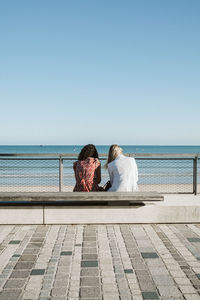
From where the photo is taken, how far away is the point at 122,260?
4.01m

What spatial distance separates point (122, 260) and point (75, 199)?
161cm

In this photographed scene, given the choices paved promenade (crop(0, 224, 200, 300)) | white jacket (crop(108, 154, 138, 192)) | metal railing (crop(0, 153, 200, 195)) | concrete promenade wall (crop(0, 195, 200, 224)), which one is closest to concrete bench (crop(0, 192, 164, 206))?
concrete promenade wall (crop(0, 195, 200, 224))

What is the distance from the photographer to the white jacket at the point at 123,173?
5676 mm

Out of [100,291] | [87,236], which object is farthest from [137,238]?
[100,291]

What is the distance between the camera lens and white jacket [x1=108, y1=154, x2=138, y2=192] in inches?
223

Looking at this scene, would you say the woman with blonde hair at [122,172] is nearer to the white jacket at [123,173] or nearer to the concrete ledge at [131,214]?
the white jacket at [123,173]

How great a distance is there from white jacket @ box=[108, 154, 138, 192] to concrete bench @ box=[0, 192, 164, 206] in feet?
0.84

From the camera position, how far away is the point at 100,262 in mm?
3943

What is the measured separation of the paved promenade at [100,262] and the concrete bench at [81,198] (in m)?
0.39

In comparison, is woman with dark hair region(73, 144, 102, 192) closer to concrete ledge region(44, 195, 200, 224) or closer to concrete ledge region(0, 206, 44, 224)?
concrete ledge region(44, 195, 200, 224)

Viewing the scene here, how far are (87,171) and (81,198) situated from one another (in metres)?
0.57

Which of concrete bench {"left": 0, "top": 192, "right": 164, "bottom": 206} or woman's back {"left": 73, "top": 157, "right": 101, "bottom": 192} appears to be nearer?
concrete bench {"left": 0, "top": 192, "right": 164, "bottom": 206}

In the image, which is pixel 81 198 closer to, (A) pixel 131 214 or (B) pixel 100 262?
A: (A) pixel 131 214

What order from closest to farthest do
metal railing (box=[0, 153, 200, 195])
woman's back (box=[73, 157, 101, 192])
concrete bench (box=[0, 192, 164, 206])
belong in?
concrete bench (box=[0, 192, 164, 206]), woman's back (box=[73, 157, 101, 192]), metal railing (box=[0, 153, 200, 195])
